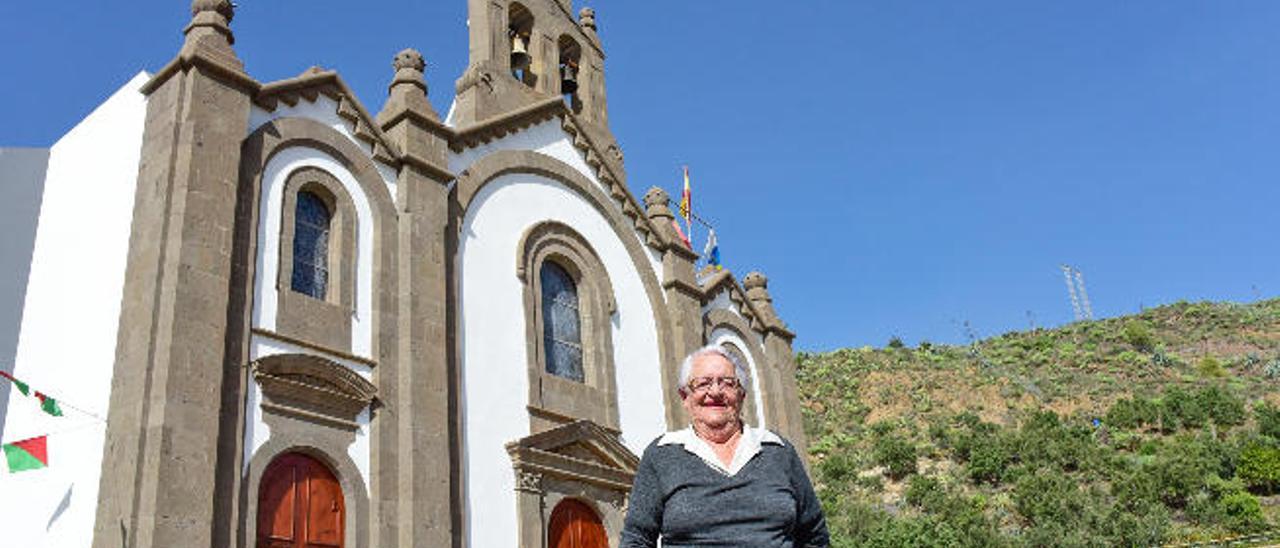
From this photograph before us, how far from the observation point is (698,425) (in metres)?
3.90

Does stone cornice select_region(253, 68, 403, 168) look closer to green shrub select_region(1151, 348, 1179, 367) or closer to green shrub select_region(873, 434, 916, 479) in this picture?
green shrub select_region(873, 434, 916, 479)

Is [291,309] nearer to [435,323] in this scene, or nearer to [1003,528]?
[435,323]

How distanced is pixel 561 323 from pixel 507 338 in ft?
5.69

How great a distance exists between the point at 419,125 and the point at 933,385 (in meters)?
45.0

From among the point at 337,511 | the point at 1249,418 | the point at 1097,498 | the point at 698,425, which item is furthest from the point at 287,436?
the point at 1249,418

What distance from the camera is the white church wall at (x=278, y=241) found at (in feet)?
40.1

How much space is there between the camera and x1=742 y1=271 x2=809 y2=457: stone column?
21.4m

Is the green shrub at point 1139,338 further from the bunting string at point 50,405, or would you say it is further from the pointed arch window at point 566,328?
the bunting string at point 50,405

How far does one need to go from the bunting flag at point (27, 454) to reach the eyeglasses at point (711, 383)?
962 cm

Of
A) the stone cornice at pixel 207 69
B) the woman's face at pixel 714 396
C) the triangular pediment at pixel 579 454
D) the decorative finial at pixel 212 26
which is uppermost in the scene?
the decorative finial at pixel 212 26

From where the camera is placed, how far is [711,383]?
12.8ft

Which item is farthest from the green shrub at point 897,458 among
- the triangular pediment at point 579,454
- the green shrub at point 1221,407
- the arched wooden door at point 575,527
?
the arched wooden door at point 575,527

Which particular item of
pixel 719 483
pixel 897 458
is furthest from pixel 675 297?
pixel 897 458

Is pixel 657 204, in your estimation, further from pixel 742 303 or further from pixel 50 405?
pixel 50 405
